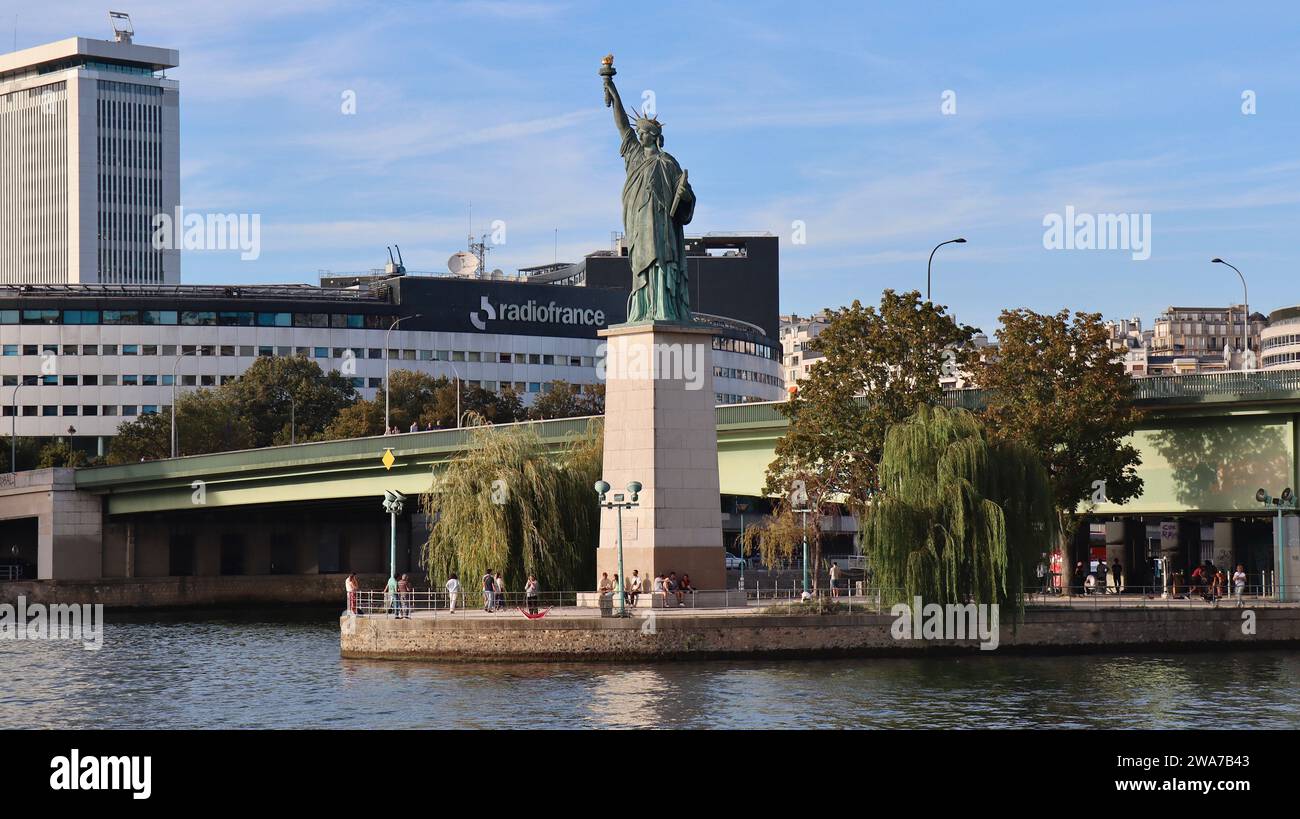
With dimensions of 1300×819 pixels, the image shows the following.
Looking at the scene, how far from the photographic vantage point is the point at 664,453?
60156 mm

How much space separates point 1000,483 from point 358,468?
1643 inches

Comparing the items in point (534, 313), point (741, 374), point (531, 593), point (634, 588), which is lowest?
point (531, 593)

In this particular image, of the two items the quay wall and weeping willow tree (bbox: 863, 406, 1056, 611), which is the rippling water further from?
weeping willow tree (bbox: 863, 406, 1056, 611)

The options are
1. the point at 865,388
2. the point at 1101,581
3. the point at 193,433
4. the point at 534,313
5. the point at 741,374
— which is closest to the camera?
the point at 865,388

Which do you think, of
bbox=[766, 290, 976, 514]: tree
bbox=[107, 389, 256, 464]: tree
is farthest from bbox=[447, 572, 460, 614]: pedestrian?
bbox=[107, 389, 256, 464]: tree

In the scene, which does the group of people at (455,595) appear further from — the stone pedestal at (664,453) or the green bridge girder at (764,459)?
the green bridge girder at (764,459)

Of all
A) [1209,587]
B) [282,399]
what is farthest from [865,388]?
[282,399]

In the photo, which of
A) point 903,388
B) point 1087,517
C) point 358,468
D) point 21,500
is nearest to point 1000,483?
point 903,388

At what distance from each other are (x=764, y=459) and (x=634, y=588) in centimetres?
1726

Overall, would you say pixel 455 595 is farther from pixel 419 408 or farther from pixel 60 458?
pixel 60 458

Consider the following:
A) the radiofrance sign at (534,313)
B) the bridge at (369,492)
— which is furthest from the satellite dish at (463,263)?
the bridge at (369,492)

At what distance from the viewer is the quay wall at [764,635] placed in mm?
56250
